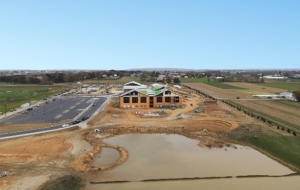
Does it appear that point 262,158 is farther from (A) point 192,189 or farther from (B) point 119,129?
(B) point 119,129

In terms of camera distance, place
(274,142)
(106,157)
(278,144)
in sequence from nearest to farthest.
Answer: (106,157)
(278,144)
(274,142)

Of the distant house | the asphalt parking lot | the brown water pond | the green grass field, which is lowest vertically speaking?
the brown water pond

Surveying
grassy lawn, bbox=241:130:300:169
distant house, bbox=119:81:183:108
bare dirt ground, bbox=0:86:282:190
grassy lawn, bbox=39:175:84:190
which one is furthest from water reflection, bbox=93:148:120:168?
distant house, bbox=119:81:183:108

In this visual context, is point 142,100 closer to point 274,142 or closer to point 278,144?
point 274,142

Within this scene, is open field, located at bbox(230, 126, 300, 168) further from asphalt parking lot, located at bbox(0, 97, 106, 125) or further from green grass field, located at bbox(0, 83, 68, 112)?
green grass field, located at bbox(0, 83, 68, 112)

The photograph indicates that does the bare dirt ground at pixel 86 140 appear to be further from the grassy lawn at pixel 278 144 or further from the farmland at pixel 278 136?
the grassy lawn at pixel 278 144

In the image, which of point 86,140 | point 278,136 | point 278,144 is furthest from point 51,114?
point 278,144

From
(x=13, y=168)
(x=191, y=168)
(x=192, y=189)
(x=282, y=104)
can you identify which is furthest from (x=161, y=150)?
(x=282, y=104)

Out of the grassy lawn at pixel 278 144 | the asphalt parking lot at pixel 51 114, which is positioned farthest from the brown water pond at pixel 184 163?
the asphalt parking lot at pixel 51 114
